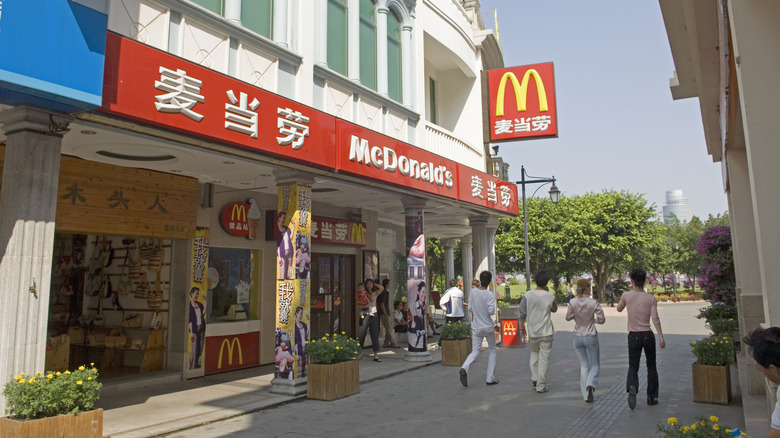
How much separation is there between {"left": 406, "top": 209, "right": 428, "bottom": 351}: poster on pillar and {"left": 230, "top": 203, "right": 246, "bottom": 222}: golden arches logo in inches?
145

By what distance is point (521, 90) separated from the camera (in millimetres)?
15844

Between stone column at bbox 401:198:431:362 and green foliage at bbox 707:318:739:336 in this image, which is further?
stone column at bbox 401:198:431:362

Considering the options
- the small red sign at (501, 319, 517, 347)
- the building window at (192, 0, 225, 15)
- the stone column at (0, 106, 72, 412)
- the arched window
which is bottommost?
the small red sign at (501, 319, 517, 347)

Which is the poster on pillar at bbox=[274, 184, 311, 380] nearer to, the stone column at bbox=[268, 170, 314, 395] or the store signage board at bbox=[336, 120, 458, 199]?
the stone column at bbox=[268, 170, 314, 395]

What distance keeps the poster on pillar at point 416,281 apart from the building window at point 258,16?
529cm

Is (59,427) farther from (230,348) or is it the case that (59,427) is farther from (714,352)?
(714,352)

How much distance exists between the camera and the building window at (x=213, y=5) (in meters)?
7.58

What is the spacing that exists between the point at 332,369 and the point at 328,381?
0.19 m

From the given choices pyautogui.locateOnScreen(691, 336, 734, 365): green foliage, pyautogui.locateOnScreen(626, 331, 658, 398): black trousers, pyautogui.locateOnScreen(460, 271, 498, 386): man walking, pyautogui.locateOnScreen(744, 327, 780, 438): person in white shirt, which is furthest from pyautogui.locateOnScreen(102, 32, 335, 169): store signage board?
pyautogui.locateOnScreen(691, 336, 734, 365): green foliage

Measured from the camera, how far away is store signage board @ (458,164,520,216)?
534 inches

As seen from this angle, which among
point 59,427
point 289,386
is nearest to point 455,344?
point 289,386

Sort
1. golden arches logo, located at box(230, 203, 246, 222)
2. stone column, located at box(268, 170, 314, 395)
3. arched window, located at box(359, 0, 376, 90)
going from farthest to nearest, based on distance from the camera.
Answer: arched window, located at box(359, 0, 376, 90) < golden arches logo, located at box(230, 203, 246, 222) < stone column, located at box(268, 170, 314, 395)

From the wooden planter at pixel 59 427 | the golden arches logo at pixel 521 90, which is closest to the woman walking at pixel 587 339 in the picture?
the wooden planter at pixel 59 427

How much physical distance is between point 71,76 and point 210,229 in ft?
17.9
